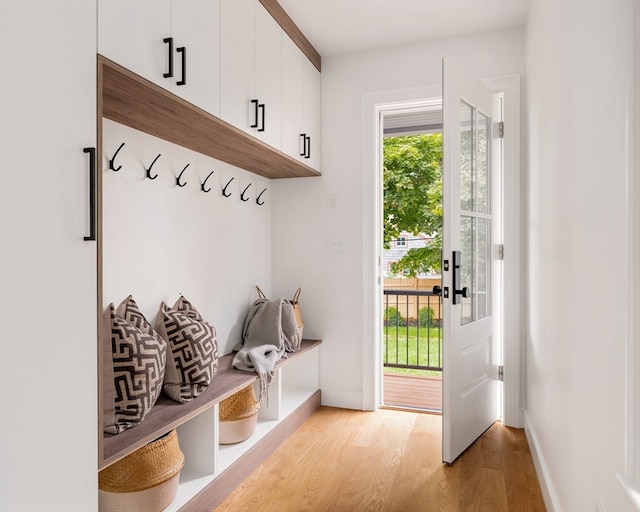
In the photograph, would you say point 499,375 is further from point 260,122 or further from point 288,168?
point 260,122

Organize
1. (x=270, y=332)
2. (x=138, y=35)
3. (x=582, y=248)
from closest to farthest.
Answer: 1. (x=582, y=248)
2. (x=138, y=35)
3. (x=270, y=332)

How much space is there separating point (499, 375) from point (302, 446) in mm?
1302

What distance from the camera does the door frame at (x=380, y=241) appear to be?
9.12 ft

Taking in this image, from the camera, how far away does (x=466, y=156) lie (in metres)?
2.49

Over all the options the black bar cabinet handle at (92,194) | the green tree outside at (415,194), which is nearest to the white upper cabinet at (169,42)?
the black bar cabinet handle at (92,194)

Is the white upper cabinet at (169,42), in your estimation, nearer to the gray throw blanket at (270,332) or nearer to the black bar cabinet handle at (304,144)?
the black bar cabinet handle at (304,144)

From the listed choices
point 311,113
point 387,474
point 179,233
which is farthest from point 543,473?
point 311,113

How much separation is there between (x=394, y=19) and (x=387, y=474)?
98.1 inches

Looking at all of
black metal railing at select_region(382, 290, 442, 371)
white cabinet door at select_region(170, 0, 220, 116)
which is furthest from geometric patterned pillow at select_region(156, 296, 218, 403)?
black metal railing at select_region(382, 290, 442, 371)

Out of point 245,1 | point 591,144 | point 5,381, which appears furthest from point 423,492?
point 245,1

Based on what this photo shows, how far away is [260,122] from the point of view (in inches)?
89.3

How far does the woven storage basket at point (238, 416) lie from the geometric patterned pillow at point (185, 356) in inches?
11.9

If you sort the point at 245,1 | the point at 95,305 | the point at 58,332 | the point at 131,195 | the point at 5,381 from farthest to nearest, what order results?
the point at 245,1
the point at 131,195
the point at 95,305
the point at 58,332
the point at 5,381

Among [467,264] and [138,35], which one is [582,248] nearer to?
[467,264]
